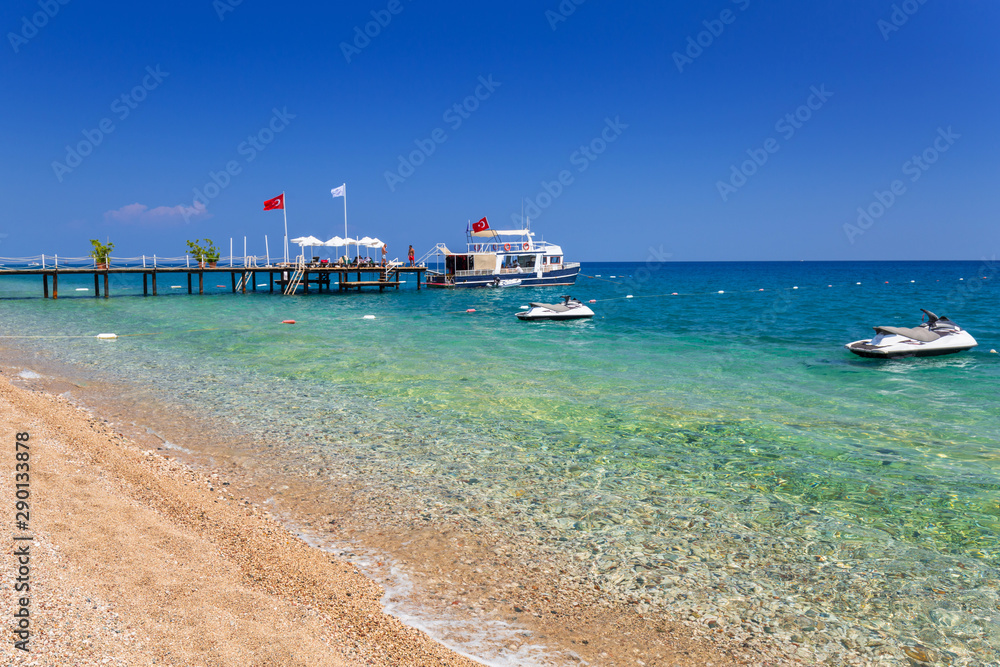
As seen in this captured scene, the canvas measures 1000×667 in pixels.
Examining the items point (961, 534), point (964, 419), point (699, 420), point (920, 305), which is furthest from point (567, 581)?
point (920, 305)

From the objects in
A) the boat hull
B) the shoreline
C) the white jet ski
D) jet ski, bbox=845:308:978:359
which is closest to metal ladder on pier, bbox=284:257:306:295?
the boat hull

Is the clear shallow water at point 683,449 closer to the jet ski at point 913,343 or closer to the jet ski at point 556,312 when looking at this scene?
the jet ski at point 913,343

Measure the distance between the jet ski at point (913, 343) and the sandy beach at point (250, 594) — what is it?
18117 millimetres

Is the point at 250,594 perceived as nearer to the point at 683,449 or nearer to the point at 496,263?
the point at 683,449

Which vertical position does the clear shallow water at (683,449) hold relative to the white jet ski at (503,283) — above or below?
below

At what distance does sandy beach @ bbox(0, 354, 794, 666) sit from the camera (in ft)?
12.6

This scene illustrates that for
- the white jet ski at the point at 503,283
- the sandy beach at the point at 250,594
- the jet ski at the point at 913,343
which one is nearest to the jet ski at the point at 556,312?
the jet ski at the point at 913,343

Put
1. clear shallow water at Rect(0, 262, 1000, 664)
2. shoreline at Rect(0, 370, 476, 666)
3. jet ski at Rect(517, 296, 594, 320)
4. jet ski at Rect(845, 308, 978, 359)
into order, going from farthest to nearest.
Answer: jet ski at Rect(517, 296, 594, 320) < jet ski at Rect(845, 308, 978, 359) < clear shallow water at Rect(0, 262, 1000, 664) < shoreline at Rect(0, 370, 476, 666)

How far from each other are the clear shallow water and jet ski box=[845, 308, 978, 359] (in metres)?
0.65

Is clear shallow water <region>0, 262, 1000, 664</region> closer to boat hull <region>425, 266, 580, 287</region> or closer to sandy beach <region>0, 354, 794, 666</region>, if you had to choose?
sandy beach <region>0, 354, 794, 666</region>

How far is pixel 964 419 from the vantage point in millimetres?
12203

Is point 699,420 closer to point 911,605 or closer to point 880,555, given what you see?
point 880,555

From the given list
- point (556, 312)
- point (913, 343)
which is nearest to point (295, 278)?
point (556, 312)

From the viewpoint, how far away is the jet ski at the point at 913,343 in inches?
770
